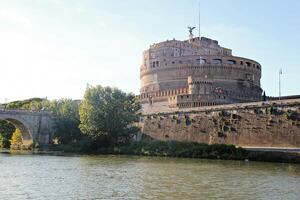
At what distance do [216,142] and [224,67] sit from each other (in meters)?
18.7

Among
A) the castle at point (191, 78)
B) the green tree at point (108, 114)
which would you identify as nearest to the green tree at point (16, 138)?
the green tree at point (108, 114)

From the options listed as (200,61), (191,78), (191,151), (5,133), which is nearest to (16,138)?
(5,133)

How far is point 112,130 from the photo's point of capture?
3944cm

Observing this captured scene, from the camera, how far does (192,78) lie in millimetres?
48406

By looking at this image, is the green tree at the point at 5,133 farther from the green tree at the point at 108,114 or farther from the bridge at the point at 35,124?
the green tree at the point at 108,114

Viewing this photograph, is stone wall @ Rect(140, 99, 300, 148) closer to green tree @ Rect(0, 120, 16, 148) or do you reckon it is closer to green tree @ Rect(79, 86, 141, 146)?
green tree @ Rect(79, 86, 141, 146)

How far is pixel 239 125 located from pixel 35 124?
2423 cm

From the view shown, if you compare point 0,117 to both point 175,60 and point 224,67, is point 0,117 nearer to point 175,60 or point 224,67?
point 175,60

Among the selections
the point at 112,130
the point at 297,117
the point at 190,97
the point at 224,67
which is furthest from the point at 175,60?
the point at 297,117

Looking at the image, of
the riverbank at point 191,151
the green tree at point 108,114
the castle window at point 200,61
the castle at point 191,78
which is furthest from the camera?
the castle window at point 200,61

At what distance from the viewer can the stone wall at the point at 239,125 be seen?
30.7 m

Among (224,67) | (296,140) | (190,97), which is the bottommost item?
(296,140)

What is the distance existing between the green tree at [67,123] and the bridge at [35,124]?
4.73 feet

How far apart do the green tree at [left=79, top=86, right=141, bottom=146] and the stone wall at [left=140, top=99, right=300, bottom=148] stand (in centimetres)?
355
